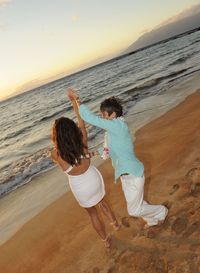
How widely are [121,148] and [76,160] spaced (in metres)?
0.57

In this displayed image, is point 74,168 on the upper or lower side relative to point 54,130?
lower

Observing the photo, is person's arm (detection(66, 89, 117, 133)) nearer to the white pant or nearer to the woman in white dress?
the woman in white dress

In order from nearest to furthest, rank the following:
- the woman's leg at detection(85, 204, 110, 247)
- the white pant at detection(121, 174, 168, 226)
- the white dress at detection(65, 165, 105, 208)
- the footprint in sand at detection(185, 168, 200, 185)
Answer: the white dress at detection(65, 165, 105, 208)
the white pant at detection(121, 174, 168, 226)
the woman's leg at detection(85, 204, 110, 247)
the footprint in sand at detection(185, 168, 200, 185)

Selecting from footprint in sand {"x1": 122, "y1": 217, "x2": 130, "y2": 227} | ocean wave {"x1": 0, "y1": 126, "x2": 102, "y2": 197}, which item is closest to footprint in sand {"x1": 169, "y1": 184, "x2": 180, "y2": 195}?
footprint in sand {"x1": 122, "y1": 217, "x2": 130, "y2": 227}

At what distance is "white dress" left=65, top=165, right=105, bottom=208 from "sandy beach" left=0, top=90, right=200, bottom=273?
2.75 feet

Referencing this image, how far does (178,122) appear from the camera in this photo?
9250 millimetres

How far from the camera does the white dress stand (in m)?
3.88

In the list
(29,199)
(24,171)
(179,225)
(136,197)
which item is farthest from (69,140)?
(24,171)

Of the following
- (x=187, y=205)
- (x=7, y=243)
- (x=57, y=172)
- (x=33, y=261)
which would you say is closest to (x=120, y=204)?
(x=187, y=205)

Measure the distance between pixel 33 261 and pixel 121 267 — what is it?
1.64 m

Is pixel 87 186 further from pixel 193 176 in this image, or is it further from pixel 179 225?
pixel 193 176

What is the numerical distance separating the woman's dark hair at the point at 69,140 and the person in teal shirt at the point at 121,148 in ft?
0.63

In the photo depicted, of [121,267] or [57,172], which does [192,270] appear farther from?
[57,172]

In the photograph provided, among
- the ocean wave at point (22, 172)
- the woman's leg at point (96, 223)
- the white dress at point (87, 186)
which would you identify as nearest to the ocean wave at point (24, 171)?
the ocean wave at point (22, 172)
